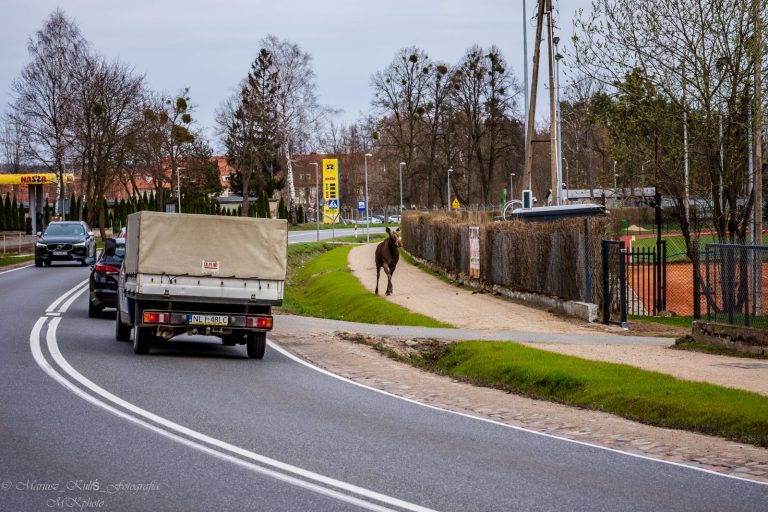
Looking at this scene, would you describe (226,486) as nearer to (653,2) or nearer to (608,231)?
(608,231)

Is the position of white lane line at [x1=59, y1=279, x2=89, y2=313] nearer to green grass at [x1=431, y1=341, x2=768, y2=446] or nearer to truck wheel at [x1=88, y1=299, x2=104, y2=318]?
truck wheel at [x1=88, y1=299, x2=104, y2=318]

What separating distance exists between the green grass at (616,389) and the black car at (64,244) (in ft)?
99.4

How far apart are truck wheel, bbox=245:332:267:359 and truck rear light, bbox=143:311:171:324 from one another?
55.7 inches

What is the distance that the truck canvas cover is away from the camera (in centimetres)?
1781

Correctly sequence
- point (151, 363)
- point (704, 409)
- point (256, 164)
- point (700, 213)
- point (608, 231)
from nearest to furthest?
1. point (704, 409)
2. point (151, 363)
3. point (608, 231)
4. point (700, 213)
5. point (256, 164)

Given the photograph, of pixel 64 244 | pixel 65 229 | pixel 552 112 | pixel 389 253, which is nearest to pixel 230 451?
pixel 389 253

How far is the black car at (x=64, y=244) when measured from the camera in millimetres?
46500

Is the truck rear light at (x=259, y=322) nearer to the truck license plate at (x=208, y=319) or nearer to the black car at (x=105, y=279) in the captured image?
the truck license plate at (x=208, y=319)

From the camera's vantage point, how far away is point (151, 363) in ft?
54.5

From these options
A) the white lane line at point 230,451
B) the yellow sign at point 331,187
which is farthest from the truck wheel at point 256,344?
the yellow sign at point 331,187

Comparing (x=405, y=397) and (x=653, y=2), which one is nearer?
(x=405, y=397)

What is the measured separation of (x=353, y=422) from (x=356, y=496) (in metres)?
3.67

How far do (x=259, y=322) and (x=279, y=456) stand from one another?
8234 mm

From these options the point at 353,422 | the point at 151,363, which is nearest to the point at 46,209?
the point at 151,363
